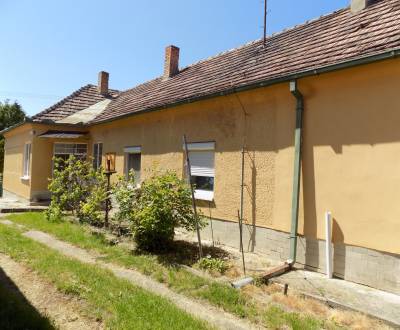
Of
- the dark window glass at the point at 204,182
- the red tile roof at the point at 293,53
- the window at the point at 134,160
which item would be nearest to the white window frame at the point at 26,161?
the red tile roof at the point at 293,53

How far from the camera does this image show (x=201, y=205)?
29.9ft

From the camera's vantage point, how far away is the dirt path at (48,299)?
14.0 ft

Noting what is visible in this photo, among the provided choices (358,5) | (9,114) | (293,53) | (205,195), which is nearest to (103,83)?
(205,195)

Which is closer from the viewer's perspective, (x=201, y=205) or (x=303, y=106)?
(x=303, y=106)

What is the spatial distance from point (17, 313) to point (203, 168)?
5.75 m

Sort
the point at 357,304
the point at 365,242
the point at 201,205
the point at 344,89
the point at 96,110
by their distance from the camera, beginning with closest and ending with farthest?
1. the point at 357,304
2. the point at 365,242
3. the point at 344,89
4. the point at 201,205
5. the point at 96,110

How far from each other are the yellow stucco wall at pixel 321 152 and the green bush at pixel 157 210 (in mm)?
1369

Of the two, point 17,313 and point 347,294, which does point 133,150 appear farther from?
point 347,294

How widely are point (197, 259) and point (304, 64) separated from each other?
14.7 ft

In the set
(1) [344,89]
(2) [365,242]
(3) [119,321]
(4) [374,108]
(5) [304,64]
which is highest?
(5) [304,64]

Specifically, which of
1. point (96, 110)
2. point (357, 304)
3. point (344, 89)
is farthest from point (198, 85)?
point (96, 110)

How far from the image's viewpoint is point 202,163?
934 centimetres

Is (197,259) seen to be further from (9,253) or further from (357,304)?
(9,253)

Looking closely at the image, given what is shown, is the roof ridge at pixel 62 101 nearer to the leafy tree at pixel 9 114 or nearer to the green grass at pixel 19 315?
the green grass at pixel 19 315
